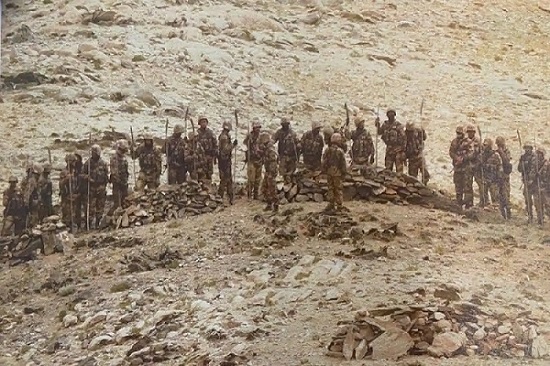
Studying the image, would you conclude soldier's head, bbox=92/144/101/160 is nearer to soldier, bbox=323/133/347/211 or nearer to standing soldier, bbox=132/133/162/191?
standing soldier, bbox=132/133/162/191

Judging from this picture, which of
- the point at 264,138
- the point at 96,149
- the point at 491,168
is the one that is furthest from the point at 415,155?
the point at 96,149

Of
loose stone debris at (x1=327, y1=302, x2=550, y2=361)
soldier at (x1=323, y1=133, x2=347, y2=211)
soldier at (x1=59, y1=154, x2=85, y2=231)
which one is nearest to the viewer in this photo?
loose stone debris at (x1=327, y1=302, x2=550, y2=361)

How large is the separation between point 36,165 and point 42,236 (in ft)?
1.27

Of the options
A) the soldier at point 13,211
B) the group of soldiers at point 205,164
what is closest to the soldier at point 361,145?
the group of soldiers at point 205,164

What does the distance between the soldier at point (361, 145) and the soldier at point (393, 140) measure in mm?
78

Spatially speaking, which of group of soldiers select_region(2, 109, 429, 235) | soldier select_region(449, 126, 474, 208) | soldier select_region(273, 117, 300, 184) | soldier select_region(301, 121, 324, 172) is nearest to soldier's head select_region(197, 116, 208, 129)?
group of soldiers select_region(2, 109, 429, 235)

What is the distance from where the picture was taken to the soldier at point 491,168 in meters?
4.60

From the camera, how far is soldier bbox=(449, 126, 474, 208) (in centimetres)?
456

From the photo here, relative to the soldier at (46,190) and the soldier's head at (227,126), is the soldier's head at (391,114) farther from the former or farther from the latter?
the soldier at (46,190)

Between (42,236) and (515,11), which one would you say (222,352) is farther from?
(515,11)

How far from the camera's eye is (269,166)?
15.0 feet

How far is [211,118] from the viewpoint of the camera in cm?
466

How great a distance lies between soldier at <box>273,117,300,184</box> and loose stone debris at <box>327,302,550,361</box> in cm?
100

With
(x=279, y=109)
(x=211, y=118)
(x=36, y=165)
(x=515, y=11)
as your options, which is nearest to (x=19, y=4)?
(x=36, y=165)
